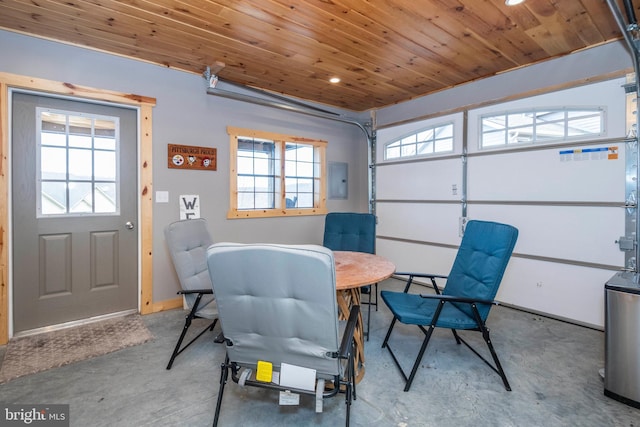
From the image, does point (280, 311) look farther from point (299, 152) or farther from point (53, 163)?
point (299, 152)

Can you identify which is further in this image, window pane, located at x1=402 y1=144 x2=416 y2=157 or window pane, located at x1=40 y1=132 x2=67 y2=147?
window pane, located at x1=402 y1=144 x2=416 y2=157

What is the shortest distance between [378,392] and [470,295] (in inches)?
36.7

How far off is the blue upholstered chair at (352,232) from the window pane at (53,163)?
2.56 metres

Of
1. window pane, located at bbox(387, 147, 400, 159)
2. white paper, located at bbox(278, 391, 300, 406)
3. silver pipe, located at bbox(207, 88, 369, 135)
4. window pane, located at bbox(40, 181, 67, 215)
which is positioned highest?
silver pipe, located at bbox(207, 88, 369, 135)

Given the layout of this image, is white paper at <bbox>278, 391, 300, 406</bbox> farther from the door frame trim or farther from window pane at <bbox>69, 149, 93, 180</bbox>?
window pane at <bbox>69, 149, 93, 180</bbox>

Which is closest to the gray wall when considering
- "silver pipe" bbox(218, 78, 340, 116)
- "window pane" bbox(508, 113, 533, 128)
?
"silver pipe" bbox(218, 78, 340, 116)

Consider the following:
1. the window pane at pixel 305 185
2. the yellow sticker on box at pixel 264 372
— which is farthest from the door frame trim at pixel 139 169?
the yellow sticker on box at pixel 264 372

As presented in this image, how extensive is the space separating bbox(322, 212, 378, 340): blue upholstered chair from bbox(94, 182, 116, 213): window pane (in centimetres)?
218

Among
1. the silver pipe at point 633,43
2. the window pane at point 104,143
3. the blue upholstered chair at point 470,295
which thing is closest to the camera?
the blue upholstered chair at point 470,295

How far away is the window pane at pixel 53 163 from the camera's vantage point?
2.82 m

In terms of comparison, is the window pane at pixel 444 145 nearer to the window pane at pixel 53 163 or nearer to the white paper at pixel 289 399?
the white paper at pixel 289 399

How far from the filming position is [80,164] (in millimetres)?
2982

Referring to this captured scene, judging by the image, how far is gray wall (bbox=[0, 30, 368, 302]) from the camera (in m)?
2.76

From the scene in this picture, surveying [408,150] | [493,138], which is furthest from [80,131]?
[493,138]
